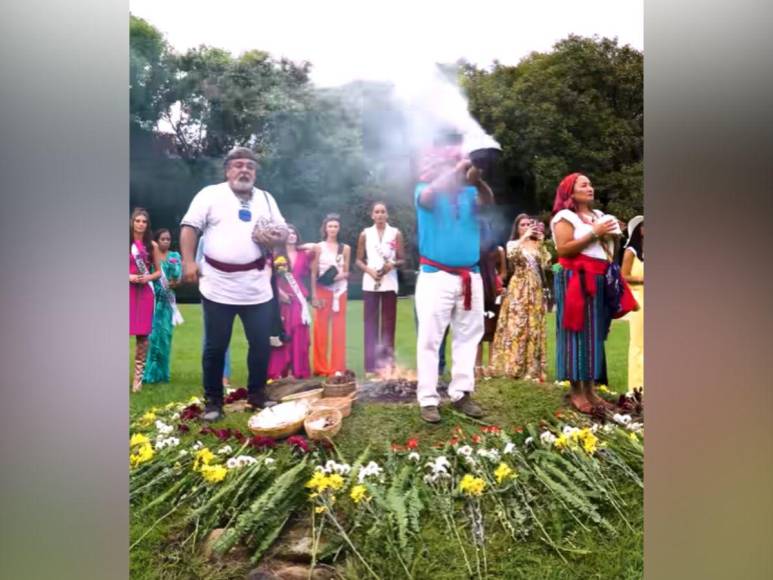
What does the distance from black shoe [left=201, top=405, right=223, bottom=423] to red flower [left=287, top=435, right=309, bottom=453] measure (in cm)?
32

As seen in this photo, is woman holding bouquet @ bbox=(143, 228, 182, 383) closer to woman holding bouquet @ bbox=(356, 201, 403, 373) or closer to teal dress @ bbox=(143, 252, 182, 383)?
teal dress @ bbox=(143, 252, 182, 383)

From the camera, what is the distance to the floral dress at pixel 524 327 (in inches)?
113

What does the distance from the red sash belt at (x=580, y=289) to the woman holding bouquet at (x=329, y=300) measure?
953mm

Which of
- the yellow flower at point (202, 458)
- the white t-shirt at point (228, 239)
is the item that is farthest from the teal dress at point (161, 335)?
the yellow flower at point (202, 458)

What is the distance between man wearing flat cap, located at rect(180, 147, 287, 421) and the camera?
2762 millimetres

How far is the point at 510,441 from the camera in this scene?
9.14 feet

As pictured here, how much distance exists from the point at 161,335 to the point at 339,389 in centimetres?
79

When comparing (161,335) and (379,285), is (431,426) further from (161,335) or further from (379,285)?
(161,335)

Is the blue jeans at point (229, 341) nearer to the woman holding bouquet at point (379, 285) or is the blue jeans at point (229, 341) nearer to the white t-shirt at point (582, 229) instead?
the woman holding bouquet at point (379, 285)

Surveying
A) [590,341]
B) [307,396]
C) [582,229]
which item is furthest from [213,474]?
[582,229]
